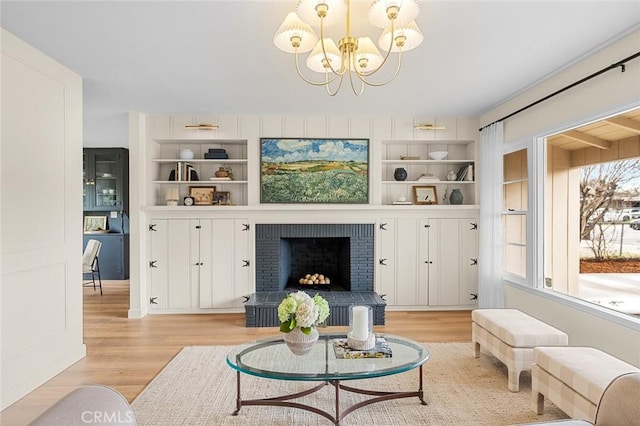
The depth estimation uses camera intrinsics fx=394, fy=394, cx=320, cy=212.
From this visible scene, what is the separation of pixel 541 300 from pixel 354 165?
102 inches

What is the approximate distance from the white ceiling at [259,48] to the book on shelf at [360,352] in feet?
6.96

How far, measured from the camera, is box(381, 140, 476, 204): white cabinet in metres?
5.21

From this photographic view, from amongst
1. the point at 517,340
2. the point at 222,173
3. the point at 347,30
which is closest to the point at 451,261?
the point at 517,340

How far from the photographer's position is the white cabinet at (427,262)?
5090mm

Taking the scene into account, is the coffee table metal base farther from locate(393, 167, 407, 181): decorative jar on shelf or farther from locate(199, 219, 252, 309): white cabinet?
locate(393, 167, 407, 181): decorative jar on shelf

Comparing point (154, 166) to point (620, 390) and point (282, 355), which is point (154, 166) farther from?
point (620, 390)

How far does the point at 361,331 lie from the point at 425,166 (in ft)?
11.0

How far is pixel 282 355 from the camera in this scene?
2488 mm

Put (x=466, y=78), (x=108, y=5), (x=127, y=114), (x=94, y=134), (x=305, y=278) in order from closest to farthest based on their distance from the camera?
(x=108, y=5)
(x=466, y=78)
(x=127, y=114)
(x=305, y=278)
(x=94, y=134)

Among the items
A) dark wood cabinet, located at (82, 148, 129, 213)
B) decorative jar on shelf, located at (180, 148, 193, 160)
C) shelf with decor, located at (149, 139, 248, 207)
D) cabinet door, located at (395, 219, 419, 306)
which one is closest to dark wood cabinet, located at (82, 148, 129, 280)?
dark wood cabinet, located at (82, 148, 129, 213)

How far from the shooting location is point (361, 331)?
2.54m

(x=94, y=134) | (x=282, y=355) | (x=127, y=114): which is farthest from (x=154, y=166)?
(x=282, y=355)

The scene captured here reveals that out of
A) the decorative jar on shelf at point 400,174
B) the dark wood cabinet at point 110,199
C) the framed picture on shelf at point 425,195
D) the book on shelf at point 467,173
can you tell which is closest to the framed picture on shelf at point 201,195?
the decorative jar on shelf at point 400,174

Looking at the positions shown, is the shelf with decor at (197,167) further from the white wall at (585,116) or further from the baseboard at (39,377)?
the white wall at (585,116)
